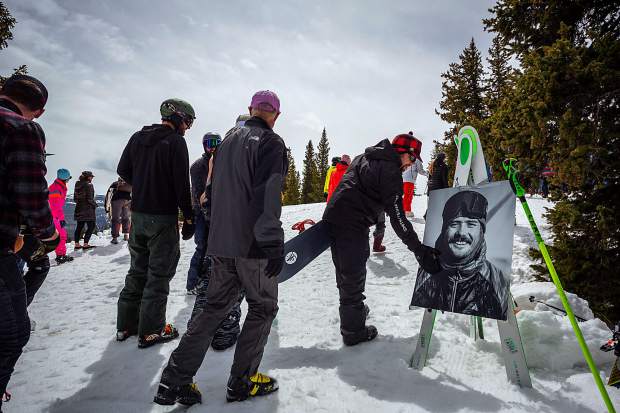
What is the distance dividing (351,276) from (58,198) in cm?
716

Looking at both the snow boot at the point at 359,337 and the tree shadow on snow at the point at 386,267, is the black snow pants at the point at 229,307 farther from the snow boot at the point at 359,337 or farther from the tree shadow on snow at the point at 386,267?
the tree shadow on snow at the point at 386,267

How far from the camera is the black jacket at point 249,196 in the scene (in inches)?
94.9

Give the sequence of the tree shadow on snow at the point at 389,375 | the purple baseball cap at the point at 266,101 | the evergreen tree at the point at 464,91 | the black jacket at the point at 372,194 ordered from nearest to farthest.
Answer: the tree shadow on snow at the point at 389,375 → the purple baseball cap at the point at 266,101 → the black jacket at the point at 372,194 → the evergreen tree at the point at 464,91

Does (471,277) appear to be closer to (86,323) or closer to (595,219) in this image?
(595,219)

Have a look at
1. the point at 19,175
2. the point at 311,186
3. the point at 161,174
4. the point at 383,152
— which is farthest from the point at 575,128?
the point at 311,186

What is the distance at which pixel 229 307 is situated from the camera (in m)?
2.61

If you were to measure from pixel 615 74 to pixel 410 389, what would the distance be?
4054 millimetres

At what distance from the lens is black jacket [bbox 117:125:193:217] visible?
3525 millimetres

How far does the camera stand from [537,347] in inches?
122

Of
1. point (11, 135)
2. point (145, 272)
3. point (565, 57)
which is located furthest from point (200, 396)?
point (565, 57)

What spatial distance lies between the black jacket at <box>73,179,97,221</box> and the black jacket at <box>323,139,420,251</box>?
809 centimetres

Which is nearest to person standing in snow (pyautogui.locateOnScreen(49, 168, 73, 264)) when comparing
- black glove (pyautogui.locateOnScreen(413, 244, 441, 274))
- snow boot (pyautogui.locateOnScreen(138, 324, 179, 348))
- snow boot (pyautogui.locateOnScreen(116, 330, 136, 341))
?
snow boot (pyautogui.locateOnScreen(116, 330, 136, 341))

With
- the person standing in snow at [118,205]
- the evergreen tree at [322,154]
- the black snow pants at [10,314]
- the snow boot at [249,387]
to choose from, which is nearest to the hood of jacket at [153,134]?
the black snow pants at [10,314]

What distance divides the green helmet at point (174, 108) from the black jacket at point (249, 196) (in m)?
1.48
